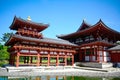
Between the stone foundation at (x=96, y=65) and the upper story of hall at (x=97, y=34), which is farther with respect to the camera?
the upper story of hall at (x=97, y=34)

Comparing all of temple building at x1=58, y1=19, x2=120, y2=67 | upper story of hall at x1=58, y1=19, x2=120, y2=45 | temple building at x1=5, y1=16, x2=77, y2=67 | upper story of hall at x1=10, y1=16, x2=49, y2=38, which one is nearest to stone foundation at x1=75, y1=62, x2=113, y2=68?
temple building at x1=58, y1=19, x2=120, y2=67

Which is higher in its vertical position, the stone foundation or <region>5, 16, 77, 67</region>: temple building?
<region>5, 16, 77, 67</region>: temple building

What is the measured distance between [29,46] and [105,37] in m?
18.3

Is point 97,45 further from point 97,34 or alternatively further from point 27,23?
point 27,23

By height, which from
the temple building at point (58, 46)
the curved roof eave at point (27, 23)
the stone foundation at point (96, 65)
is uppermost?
the curved roof eave at point (27, 23)

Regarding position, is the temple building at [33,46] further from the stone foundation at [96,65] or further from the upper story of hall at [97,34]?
the upper story of hall at [97,34]

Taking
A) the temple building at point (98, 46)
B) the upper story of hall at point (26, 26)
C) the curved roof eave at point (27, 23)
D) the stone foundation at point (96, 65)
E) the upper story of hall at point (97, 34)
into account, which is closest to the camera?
the stone foundation at point (96, 65)

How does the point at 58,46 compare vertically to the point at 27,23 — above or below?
below

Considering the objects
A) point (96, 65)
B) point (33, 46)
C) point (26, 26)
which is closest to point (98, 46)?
point (96, 65)

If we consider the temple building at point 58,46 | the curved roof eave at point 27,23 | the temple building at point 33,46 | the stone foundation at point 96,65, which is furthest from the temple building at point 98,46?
the curved roof eave at point 27,23

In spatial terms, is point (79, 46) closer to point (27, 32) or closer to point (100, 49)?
point (100, 49)

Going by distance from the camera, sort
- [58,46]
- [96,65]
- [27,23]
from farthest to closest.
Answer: [58,46] < [27,23] < [96,65]

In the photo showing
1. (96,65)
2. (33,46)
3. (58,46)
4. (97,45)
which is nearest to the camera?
(33,46)

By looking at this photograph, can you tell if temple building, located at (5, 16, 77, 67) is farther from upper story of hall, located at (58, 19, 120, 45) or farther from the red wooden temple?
upper story of hall, located at (58, 19, 120, 45)
